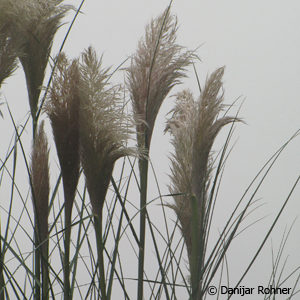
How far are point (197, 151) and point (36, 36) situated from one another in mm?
364

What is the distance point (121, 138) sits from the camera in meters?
0.80

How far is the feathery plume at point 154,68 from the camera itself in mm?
1019

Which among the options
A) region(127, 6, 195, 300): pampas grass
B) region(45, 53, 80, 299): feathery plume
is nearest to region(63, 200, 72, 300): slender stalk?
region(45, 53, 80, 299): feathery plume

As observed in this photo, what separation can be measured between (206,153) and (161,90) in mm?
173

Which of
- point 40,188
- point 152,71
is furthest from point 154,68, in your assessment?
point 40,188

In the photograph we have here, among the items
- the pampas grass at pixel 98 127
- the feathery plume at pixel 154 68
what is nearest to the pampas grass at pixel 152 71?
the feathery plume at pixel 154 68

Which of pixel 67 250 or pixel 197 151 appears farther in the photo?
pixel 197 151

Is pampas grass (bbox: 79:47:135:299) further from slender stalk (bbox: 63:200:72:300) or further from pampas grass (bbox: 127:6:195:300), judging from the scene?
pampas grass (bbox: 127:6:195:300)

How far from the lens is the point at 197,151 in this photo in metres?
0.95

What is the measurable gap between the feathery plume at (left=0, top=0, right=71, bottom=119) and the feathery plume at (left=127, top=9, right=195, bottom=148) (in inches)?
7.7

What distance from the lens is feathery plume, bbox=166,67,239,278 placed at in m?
0.94

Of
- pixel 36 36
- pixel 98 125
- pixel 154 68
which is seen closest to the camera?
pixel 98 125

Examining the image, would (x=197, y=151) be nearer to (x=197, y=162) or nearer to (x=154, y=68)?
(x=197, y=162)

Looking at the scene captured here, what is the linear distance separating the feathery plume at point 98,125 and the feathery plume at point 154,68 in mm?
200
